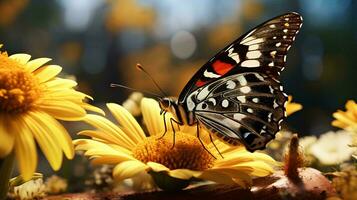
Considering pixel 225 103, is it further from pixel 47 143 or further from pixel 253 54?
pixel 47 143

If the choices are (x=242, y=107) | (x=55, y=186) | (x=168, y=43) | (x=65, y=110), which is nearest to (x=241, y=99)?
(x=242, y=107)

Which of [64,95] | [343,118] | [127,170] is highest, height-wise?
[64,95]

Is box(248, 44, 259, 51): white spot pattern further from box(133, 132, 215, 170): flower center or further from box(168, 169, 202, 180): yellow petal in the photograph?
box(168, 169, 202, 180): yellow petal

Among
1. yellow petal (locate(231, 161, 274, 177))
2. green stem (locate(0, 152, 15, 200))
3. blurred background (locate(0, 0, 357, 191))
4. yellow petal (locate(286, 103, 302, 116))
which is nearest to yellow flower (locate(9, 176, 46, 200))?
green stem (locate(0, 152, 15, 200))

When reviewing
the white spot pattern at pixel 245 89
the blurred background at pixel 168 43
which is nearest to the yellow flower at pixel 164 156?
the white spot pattern at pixel 245 89

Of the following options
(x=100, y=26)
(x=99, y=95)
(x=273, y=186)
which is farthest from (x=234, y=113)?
(x=100, y=26)

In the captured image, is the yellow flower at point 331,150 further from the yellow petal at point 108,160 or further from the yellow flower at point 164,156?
the yellow petal at point 108,160
